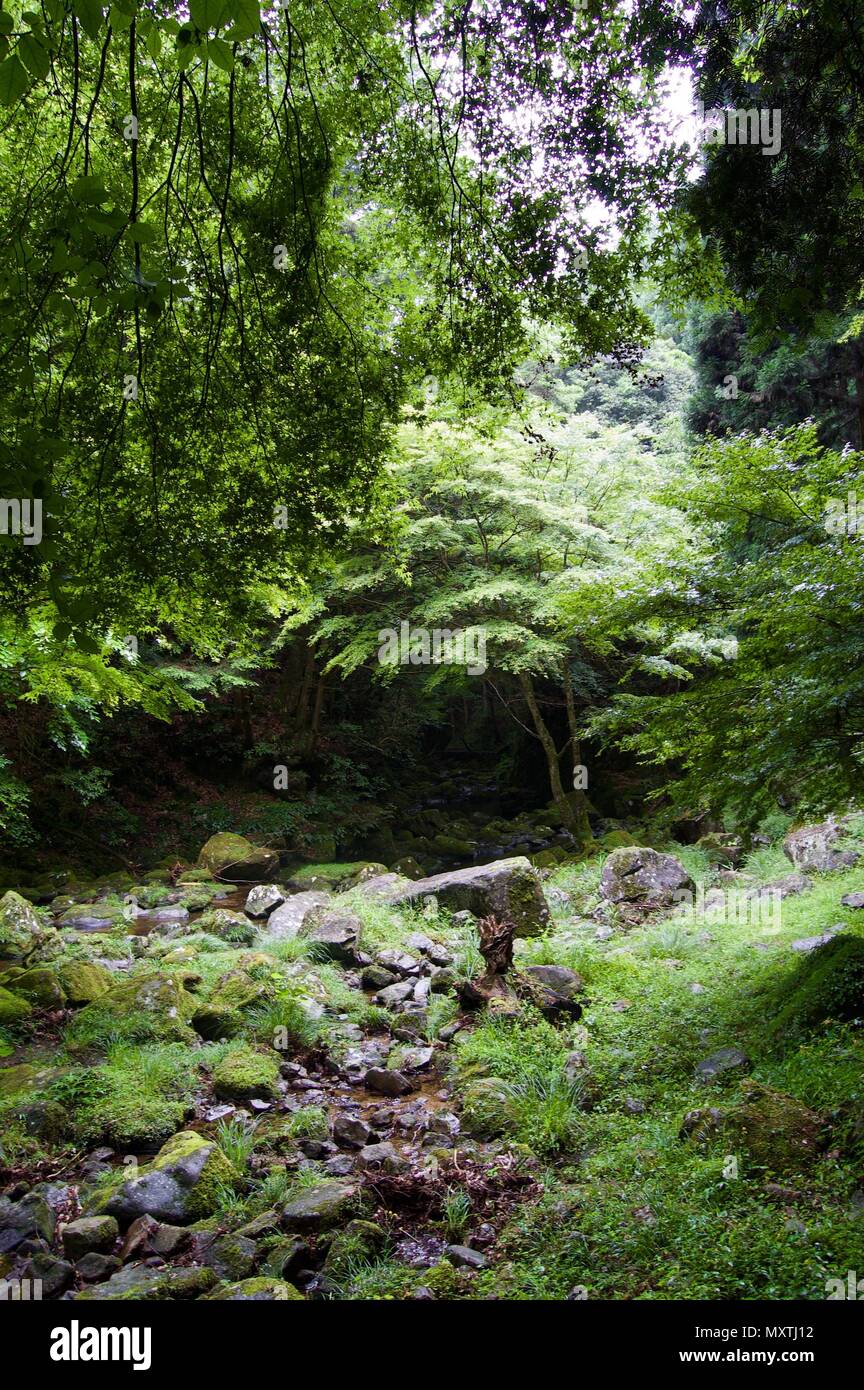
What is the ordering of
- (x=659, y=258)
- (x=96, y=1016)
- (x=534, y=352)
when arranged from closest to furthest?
(x=659, y=258)
(x=534, y=352)
(x=96, y=1016)

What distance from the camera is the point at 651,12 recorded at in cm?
364

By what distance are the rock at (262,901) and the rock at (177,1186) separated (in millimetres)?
6000

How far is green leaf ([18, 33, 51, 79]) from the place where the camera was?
1638 mm

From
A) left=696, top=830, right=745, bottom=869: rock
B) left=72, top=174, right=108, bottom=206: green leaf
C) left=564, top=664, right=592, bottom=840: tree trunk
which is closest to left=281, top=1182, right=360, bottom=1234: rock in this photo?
left=72, top=174, right=108, bottom=206: green leaf

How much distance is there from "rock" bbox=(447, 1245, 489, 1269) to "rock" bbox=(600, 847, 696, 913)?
610 cm

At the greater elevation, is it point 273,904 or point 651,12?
point 651,12

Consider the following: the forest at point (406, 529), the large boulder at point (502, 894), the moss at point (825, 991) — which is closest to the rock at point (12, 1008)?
the forest at point (406, 529)

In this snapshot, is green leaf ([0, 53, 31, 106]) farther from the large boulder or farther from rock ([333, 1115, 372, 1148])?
the large boulder

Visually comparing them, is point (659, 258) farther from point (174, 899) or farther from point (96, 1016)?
point (174, 899)

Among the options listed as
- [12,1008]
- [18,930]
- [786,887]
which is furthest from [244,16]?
[786,887]

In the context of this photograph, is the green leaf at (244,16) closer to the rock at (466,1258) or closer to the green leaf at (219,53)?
the green leaf at (219,53)

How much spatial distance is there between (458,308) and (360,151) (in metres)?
0.99

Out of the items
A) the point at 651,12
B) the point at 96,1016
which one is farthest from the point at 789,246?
the point at 96,1016

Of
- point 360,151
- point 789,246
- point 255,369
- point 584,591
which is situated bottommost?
point 584,591
